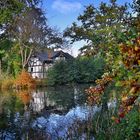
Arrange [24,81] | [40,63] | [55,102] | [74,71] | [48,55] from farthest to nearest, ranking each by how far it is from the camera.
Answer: [48,55] → [40,63] → [74,71] → [24,81] → [55,102]

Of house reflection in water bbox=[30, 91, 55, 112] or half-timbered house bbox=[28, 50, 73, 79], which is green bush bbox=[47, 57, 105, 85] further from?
house reflection in water bbox=[30, 91, 55, 112]

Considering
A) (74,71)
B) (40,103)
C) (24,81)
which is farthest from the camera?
(74,71)

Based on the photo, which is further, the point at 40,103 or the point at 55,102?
the point at 40,103

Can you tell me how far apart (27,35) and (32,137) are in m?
44.6

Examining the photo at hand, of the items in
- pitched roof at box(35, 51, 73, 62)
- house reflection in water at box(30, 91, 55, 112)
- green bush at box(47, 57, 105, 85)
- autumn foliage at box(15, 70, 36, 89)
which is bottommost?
house reflection in water at box(30, 91, 55, 112)

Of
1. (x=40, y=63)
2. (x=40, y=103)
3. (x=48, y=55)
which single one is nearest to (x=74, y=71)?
(x=40, y=63)

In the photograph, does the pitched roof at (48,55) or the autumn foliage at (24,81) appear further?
the pitched roof at (48,55)

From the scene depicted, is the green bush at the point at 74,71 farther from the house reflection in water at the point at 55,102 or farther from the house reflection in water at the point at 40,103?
the house reflection in water at the point at 40,103

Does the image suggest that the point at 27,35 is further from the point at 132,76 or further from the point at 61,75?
the point at 132,76

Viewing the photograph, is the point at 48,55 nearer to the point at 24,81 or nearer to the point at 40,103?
the point at 24,81

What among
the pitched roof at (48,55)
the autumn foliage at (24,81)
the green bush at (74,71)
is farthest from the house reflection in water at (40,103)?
the pitched roof at (48,55)

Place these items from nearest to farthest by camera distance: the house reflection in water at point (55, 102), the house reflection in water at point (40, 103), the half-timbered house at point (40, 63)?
1. the house reflection in water at point (55, 102)
2. the house reflection in water at point (40, 103)
3. the half-timbered house at point (40, 63)

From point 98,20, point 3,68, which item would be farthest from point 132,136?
point 3,68

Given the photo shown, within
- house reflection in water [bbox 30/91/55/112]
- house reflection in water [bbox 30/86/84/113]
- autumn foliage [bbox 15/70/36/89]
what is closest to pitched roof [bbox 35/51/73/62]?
autumn foliage [bbox 15/70/36/89]
